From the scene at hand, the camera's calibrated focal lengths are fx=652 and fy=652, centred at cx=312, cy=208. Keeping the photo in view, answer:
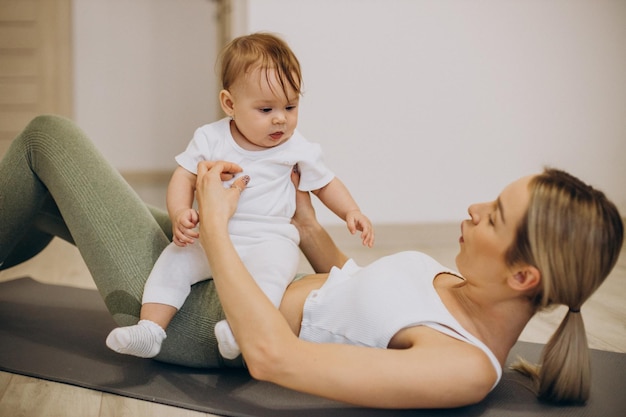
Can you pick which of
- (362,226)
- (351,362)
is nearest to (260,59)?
(362,226)

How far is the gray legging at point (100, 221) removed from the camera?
1.48 metres

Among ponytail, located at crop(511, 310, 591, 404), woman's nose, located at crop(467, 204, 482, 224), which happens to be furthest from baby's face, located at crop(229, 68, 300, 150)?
ponytail, located at crop(511, 310, 591, 404)

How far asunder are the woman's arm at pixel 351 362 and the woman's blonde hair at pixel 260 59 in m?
0.46

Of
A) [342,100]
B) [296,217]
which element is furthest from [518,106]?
[296,217]

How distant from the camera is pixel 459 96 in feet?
11.9

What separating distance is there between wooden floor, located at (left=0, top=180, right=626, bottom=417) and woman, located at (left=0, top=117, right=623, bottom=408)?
0.61 feet

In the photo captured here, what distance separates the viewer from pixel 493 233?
1.22 metres

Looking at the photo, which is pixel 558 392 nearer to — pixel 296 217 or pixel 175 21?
pixel 296 217

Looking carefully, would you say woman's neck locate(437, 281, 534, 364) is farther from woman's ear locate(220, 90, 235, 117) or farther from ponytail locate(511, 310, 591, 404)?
woman's ear locate(220, 90, 235, 117)

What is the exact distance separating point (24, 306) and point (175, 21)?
3.41 metres

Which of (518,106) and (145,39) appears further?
(145,39)

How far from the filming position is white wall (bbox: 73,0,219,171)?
4.89 metres

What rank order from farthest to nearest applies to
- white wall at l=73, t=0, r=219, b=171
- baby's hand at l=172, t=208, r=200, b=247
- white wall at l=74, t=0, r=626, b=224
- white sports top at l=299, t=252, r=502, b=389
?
white wall at l=73, t=0, r=219, b=171 → white wall at l=74, t=0, r=626, b=224 → baby's hand at l=172, t=208, r=200, b=247 → white sports top at l=299, t=252, r=502, b=389

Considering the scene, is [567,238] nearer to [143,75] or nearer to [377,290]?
[377,290]
